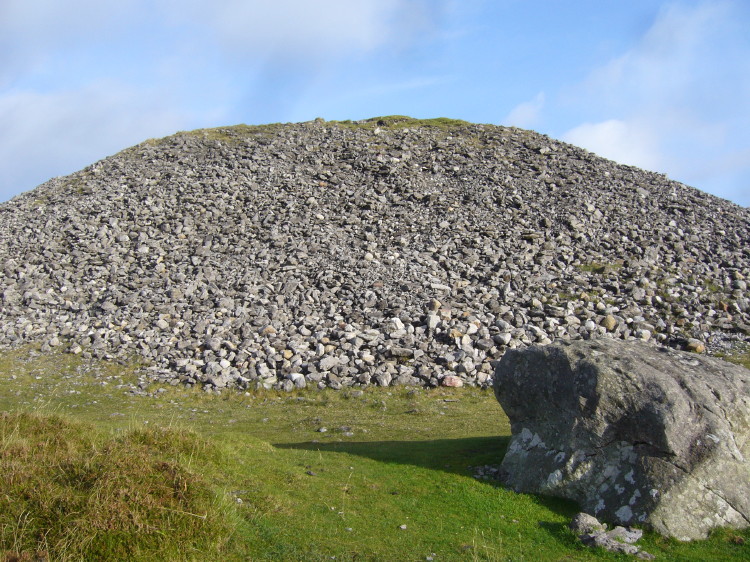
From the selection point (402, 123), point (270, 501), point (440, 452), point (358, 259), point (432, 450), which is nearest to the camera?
point (270, 501)

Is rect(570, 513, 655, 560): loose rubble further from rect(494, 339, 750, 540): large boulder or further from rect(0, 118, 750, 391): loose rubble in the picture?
rect(0, 118, 750, 391): loose rubble

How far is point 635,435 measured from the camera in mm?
12344

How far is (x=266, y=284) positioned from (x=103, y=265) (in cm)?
1183

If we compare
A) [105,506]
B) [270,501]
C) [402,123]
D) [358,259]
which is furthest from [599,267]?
[105,506]

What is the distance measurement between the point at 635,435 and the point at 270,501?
25.0ft

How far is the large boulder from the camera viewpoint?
11.6 metres

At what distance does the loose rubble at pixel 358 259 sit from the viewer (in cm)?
2930

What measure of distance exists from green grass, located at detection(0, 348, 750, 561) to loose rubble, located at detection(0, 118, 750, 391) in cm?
937

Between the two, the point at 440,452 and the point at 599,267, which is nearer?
the point at 440,452

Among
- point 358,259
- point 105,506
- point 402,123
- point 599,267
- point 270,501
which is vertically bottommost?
point 270,501

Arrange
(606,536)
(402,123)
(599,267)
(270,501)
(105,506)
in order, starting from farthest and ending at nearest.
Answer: (402,123) → (599,267) → (270,501) → (606,536) → (105,506)


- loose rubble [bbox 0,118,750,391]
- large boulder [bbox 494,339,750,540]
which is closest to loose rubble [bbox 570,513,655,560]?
large boulder [bbox 494,339,750,540]

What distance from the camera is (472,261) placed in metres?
37.2

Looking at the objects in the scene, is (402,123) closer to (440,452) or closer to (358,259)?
(358,259)
